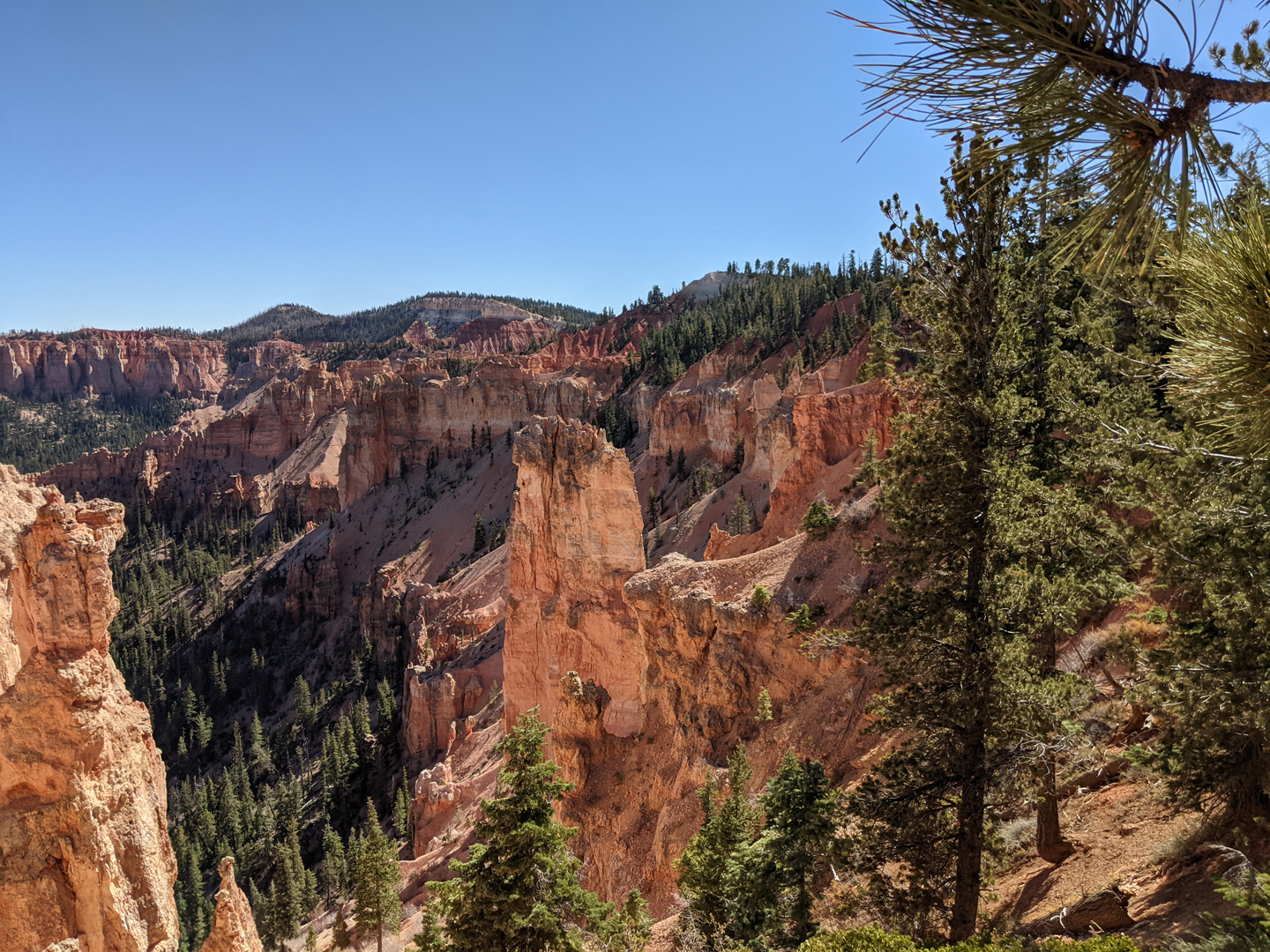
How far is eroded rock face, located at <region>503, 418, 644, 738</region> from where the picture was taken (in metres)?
26.9

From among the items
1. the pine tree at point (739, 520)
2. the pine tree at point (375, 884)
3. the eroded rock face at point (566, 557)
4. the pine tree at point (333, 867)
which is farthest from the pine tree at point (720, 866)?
the pine tree at point (333, 867)

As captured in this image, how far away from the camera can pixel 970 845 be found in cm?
908

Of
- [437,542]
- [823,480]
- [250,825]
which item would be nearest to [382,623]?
[437,542]

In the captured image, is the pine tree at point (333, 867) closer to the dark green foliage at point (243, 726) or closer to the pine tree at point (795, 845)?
the dark green foliage at point (243, 726)

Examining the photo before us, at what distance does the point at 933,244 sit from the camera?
920cm

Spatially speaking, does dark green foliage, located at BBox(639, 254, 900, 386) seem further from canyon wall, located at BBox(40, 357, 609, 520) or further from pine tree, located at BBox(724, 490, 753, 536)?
pine tree, located at BBox(724, 490, 753, 536)

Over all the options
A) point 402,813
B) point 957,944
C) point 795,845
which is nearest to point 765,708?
point 795,845

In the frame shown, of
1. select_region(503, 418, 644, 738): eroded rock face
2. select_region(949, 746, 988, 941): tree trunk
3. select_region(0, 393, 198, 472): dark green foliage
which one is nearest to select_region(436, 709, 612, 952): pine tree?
select_region(949, 746, 988, 941): tree trunk

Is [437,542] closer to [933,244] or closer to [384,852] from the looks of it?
[384,852]

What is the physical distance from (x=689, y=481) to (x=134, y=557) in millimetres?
94275

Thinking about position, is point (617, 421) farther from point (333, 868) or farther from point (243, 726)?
point (333, 868)

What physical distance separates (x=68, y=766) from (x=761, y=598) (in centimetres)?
1369

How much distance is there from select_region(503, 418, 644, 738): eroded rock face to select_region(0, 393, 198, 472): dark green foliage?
579ft

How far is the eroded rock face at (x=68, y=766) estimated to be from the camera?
33.9 ft
